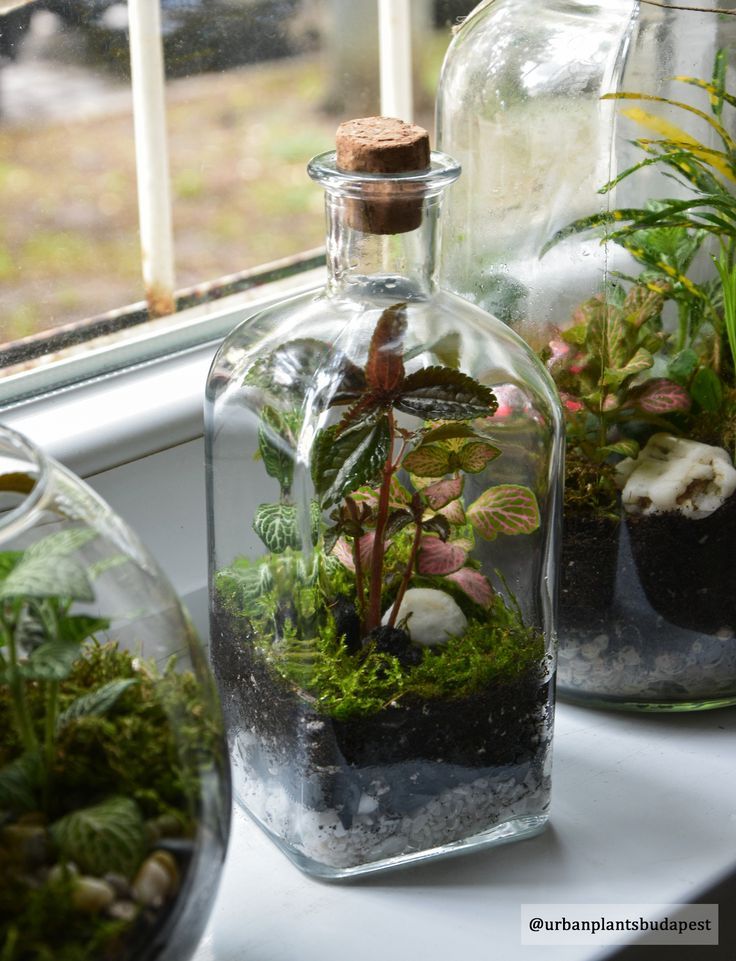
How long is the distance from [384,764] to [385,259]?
0.26m

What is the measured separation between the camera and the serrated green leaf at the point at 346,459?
613 mm

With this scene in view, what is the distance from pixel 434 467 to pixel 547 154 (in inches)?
9.8

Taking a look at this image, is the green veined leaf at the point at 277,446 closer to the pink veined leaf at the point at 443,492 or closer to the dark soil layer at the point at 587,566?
the pink veined leaf at the point at 443,492

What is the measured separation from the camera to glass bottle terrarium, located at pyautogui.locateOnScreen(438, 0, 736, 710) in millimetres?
747

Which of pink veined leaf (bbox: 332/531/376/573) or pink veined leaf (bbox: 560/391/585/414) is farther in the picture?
pink veined leaf (bbox: 560/391/585/414)

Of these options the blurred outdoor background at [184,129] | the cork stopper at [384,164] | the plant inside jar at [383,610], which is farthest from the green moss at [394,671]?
the blurred outdoor background at [184,129]

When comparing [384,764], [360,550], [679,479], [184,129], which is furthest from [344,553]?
[184,129]

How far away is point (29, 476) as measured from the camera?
0.51 meters

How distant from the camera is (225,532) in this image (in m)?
0.71

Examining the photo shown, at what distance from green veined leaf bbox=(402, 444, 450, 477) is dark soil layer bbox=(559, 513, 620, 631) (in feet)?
0.49

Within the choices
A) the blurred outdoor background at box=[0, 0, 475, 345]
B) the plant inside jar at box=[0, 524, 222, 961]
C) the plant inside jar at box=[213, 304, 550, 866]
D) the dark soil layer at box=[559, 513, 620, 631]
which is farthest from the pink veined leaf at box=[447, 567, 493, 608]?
the blurred outdoor background at box=[0, 0, 475, 345]

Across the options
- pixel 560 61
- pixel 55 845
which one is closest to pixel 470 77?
pixel 560 61

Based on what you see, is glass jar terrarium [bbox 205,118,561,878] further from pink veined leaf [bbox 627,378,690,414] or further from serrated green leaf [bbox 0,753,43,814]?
serrated green leaf [bbox 0,753,43,814]

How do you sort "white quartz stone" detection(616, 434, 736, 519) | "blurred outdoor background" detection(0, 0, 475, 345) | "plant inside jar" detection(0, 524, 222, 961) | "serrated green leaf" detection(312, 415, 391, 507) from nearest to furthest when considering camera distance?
"plant inside jar" detection(0, 524, 222, 961)
"serrated green leaf" detection(312, 415, 391, 507)
"white quartz stone" detection(616, 434, 736, 519)
"blurred outdoor background" detection(0, 0, 475, 345)
